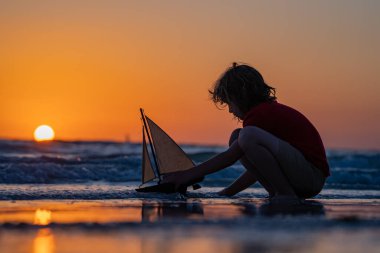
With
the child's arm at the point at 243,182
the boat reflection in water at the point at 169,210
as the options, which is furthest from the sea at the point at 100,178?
the boat reflection in water at the point at 169,210

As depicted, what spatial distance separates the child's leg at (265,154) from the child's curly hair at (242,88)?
0.48 meters

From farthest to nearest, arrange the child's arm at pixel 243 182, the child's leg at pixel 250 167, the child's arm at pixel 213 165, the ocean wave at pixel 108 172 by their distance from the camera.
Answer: the ocean wave at pixel 108 172
the child's arm at pixel 243 182
the child's leg at pixel 250 167
the child's arm at pixel 213 165

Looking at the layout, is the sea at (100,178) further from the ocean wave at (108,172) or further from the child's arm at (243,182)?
the child's arm at (243,182)

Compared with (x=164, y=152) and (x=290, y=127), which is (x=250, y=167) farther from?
(x=164, y=152)

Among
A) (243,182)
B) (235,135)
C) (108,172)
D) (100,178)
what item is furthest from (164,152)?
(108,172)

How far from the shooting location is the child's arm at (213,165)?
6.14 metres

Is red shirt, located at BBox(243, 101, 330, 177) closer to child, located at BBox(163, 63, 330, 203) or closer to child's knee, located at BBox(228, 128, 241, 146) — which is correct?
child, located at BBox(163, 63, 330, 203)

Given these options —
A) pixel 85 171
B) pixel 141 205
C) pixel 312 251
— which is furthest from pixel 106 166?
pixel 312 251

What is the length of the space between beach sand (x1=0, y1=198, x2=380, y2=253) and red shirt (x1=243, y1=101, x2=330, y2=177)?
24.1 inches

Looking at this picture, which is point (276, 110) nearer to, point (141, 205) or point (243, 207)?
point (243, 207)

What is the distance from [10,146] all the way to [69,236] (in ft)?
67.3

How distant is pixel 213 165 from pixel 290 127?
32.6 inches

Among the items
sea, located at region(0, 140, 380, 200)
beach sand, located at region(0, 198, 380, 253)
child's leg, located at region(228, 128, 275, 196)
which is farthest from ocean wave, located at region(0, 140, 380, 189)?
beach sand, located at region(0, 198, 380, 253)

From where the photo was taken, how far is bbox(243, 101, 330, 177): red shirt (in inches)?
253
